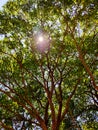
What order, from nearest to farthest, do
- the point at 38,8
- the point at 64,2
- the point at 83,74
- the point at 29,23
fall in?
the point at 64,2, the point at 38,8, the point at 29,23, the point at 83,74

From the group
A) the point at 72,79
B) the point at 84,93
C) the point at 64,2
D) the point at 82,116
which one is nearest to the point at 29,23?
the point at 64,2

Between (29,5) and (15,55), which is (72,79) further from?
(29,5)

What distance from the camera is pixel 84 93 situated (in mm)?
22734

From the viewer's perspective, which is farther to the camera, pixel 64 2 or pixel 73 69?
pixel 73 69

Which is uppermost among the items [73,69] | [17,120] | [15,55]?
[15,55]

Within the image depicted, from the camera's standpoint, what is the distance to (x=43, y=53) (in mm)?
19344

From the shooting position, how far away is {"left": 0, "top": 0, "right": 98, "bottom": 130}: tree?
16766 mm

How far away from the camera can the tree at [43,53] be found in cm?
1677

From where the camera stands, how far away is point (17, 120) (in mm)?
21797

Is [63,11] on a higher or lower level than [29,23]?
lower

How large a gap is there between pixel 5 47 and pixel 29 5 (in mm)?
3617

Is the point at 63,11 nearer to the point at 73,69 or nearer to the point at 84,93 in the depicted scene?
the point at 73,69

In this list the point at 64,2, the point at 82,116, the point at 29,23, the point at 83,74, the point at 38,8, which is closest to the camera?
the point at 64,2

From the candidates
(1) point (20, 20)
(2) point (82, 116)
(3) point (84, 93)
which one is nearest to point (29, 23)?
(1) point (20, 20)
